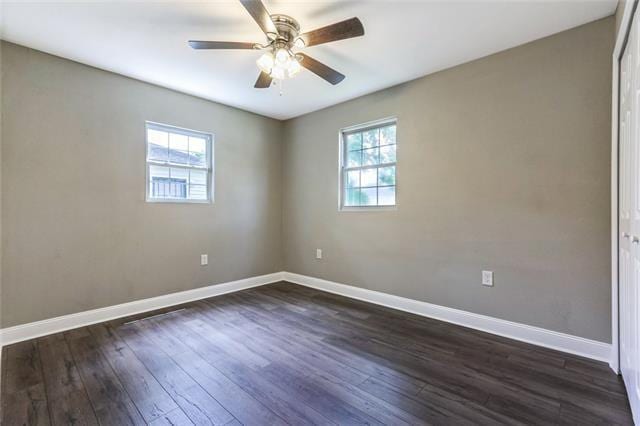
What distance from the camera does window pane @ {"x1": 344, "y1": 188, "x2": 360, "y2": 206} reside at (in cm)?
372

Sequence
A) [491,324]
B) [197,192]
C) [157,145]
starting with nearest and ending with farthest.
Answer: [491,324] → [157,145] → [197,192]

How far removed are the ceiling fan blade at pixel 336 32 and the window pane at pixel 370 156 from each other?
1.78 m

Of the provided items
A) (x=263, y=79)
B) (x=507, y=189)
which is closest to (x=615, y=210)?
(x=507, y=189)

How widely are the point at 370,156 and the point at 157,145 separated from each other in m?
2.57

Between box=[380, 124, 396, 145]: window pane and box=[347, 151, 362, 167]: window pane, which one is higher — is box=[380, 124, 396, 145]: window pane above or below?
above

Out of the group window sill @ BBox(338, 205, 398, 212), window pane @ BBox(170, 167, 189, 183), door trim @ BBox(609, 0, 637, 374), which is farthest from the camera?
window pane @ BBox(170, 167, 189, 183)

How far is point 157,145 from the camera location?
129 inches

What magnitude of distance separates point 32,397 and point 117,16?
2598 millimetres

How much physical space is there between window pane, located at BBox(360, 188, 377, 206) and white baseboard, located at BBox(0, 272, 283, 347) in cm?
199

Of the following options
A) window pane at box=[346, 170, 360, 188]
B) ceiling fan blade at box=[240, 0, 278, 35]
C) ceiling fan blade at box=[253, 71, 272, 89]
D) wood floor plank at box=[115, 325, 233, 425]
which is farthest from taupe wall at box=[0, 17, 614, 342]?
ceiling fan blade at box=[240, 0, 278, 35]

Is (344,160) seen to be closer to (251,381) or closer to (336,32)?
(336,32)

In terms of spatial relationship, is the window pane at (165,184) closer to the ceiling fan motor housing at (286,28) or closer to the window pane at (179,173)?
the window pane at (179,173)

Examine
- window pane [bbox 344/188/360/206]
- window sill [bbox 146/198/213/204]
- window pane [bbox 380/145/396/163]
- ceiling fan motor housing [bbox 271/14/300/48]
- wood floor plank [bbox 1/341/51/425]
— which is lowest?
wood floor plank [bbox 1/341/51/425]

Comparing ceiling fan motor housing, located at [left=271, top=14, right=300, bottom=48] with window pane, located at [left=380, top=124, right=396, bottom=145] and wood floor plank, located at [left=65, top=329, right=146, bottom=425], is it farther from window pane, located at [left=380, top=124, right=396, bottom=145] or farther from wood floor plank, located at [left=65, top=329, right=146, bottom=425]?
wood floor plank, located at [left=65, top=329, right=146, bottom=425]
